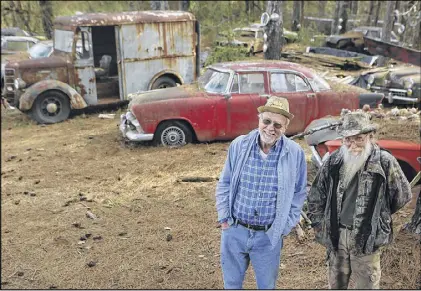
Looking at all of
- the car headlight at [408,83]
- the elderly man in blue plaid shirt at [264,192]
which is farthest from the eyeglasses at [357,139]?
the car headlight at [408,83]

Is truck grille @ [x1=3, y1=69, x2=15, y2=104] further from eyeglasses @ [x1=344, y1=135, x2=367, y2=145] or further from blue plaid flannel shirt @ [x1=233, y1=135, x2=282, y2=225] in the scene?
eyeglasses @ [x1=344, y1=135, x2=367, y2=145]

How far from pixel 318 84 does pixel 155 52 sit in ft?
15.0

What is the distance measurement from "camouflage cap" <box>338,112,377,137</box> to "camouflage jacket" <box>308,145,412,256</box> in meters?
0.15

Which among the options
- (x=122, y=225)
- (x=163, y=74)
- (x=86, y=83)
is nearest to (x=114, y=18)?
(x=86, y=83)

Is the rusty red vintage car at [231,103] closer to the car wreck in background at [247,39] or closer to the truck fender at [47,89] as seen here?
the truck fender at [47,89]

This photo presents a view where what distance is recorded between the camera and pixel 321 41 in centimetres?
2045

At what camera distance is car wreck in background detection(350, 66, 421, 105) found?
10.4 m

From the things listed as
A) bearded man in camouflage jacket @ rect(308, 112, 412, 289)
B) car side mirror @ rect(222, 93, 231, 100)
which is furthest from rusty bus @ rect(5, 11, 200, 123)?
bearded man in camouflage jacket @ rect(308, 112, 412, 289)

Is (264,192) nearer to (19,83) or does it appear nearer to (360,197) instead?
(360,197)

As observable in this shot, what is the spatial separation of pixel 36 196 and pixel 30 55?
6985 mm

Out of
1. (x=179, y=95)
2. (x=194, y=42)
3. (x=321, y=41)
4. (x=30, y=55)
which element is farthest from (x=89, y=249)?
(x=321, y=41)

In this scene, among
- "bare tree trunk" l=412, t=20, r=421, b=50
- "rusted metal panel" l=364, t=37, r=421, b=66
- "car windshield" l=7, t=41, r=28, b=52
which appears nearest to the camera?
"rusted metal panel" l=364, t=37, r=421, b=66

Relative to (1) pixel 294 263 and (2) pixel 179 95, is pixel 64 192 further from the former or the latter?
(1) pixel 294 263

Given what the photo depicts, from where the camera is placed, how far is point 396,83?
10.8 metres
